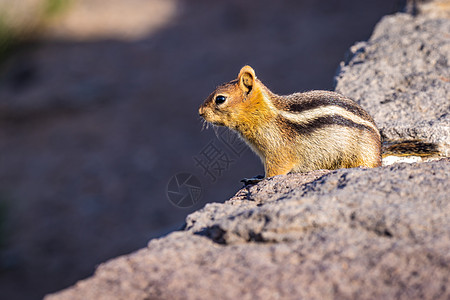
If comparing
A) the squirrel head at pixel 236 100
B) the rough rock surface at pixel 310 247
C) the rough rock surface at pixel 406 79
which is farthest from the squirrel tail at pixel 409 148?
the squirrel head at pixel 236 100

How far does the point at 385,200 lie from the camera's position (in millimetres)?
2656

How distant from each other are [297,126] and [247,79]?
677mm

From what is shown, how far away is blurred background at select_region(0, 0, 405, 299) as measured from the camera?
391 inches

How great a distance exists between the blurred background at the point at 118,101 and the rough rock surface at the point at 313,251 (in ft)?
18.5

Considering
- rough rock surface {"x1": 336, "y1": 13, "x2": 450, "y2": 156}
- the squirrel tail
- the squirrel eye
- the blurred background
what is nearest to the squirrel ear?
the squirrel eye

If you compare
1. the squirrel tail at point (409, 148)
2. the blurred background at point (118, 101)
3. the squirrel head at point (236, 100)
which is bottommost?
the squirrel tail at point (409, 148)

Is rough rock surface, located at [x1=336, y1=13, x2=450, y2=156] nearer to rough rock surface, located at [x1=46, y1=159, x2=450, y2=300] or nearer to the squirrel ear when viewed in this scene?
the squirrel ear

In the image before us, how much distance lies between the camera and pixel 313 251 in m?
2.35

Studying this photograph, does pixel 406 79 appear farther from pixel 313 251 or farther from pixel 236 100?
pixel 313 251

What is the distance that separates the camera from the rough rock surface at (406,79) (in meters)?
Answer: 4.05

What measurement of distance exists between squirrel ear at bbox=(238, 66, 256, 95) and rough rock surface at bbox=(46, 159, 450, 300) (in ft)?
5.58

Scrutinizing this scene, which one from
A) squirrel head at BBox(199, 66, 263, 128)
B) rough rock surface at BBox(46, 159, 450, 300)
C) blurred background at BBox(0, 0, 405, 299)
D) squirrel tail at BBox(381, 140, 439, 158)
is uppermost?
blurred background at BBox(0, 0, 405, 299)

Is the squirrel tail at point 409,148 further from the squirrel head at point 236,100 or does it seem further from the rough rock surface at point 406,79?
the squirrel head at point 236,100

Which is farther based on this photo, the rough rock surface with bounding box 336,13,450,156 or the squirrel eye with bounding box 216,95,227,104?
the squirrel eye with bounding box 216,95,227,104
